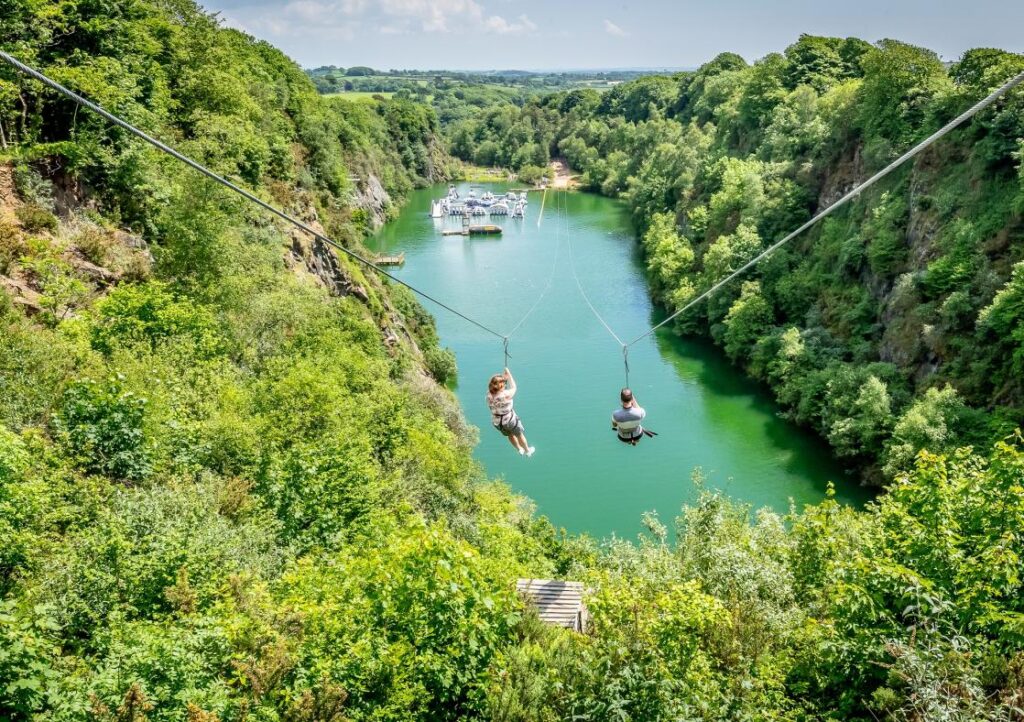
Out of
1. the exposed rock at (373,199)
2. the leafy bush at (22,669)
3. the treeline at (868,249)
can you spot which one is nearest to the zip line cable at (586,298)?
the treeline at (868,249)

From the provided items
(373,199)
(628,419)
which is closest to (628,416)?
(628,419)

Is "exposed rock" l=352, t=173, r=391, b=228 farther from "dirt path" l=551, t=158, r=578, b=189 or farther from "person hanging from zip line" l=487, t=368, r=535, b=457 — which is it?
"person hanging from zip line" l=487, t=368, r=535, b=457

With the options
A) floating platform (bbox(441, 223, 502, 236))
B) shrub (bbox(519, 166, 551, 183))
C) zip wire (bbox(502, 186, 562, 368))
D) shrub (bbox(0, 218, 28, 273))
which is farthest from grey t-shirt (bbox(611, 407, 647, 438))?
shrub (bbox(519, 166, 551, 183))

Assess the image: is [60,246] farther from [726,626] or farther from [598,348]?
[598,348]

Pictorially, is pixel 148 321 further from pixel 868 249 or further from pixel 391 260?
pixel 391 260

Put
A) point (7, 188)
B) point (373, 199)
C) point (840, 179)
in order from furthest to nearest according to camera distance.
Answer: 1. point (373, 199)
2. point (840, 179)
3. point (7, 188)

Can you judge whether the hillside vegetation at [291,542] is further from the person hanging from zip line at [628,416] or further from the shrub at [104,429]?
the person hanging from zip line at [628,416]
